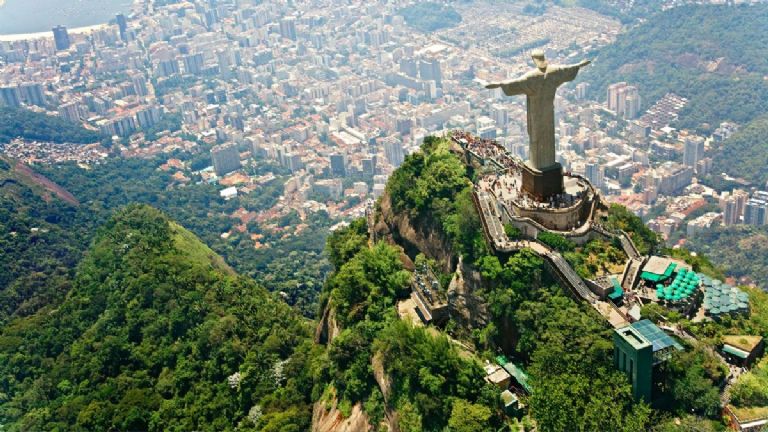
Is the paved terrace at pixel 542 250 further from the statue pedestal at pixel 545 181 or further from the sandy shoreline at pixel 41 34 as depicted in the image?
the sandy shoreline at pixel 41 34

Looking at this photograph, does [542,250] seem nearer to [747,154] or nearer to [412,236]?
[412,236]

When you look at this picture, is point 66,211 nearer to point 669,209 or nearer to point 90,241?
point 90,241

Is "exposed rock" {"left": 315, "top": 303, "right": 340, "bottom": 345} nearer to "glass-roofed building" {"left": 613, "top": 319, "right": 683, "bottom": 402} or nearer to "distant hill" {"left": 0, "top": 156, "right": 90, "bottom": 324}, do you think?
"glass-roofed building" {"left": 613, "top": 319, "right": 683, "bottom": 402}

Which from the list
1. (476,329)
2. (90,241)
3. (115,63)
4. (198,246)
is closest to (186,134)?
(115,63)

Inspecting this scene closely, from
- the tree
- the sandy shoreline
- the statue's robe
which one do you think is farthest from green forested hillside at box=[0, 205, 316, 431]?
the sandy shoreline

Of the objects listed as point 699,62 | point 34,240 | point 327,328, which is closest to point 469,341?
point 327,328
